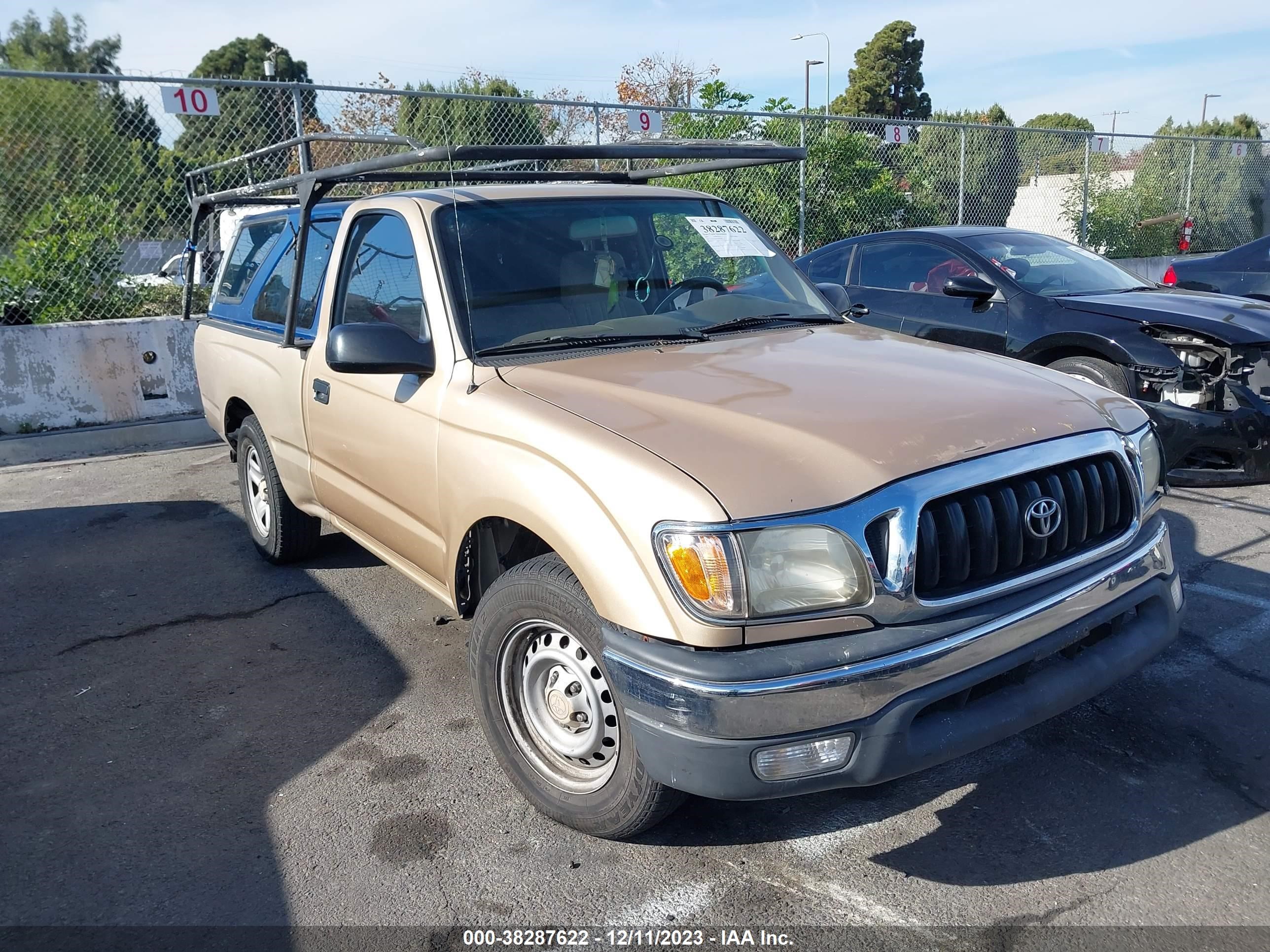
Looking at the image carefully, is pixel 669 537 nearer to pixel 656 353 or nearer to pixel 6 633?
pixel 656 353

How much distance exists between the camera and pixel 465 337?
3438 millimetres

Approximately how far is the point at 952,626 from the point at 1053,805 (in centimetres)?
96

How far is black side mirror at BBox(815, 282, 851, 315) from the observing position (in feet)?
14.6

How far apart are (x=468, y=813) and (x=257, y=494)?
3.10 m

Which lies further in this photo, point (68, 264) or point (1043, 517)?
Result: point (68, 264)

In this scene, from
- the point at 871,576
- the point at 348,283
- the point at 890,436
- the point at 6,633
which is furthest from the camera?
the point at 6,633

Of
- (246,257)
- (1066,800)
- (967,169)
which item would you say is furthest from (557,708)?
(967,169)

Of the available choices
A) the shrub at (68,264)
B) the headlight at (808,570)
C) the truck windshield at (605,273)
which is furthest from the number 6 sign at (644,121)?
the headlight at (808,570)

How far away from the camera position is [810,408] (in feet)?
9.36

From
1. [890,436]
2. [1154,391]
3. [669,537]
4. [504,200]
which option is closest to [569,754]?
[669,537]

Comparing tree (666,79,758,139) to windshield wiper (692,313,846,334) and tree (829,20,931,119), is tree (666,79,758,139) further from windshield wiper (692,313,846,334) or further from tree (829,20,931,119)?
tree (829,20,931,119)

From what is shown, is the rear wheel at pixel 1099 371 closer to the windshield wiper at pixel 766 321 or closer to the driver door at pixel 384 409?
the windshield wiper at pixel 766 321

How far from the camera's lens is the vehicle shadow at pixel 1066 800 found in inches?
112

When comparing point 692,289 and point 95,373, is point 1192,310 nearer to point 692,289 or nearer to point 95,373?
point 692,289
